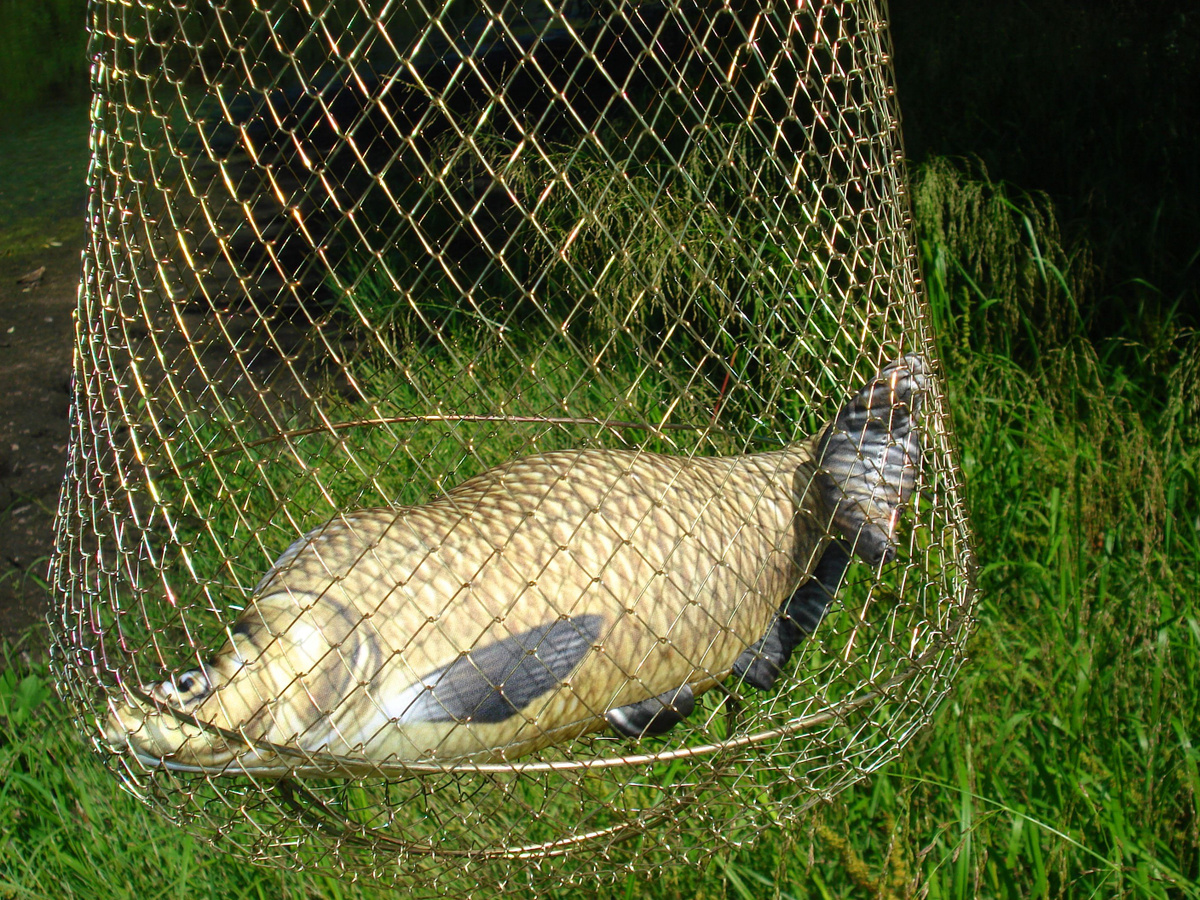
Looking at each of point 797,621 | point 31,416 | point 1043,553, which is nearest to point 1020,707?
point 1043,553

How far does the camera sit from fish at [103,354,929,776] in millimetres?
1259

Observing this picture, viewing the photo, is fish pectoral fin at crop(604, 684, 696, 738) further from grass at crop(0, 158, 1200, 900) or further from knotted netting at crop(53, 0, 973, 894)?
grass at crop(0, 158, 1200, 900)

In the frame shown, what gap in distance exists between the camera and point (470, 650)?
4.41 feet

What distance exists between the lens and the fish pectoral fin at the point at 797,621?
1678 mm

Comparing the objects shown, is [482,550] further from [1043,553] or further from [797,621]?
[1043,553]

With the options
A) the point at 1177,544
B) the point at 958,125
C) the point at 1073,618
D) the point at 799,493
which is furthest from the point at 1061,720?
the point at 958,125

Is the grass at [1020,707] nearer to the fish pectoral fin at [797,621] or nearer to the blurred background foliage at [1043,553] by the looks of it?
the blurred background foliage at [1043,553]

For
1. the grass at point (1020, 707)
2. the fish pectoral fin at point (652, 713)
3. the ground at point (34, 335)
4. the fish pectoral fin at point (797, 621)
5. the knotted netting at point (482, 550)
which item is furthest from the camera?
the ground at point (34, 335)

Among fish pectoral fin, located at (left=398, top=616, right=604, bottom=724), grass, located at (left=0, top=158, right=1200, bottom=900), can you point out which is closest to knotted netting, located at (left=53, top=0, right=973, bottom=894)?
fish pectoral fin, located at (left=398, top=616, right=604, bottom=724)

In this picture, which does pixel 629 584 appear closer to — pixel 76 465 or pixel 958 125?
pixel 76 465

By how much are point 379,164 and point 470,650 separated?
4315 mm

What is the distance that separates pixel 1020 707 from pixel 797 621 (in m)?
0.90

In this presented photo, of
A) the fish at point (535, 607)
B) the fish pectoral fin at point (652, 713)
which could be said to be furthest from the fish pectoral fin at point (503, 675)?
the fish pectoral fin at point (652, 713)

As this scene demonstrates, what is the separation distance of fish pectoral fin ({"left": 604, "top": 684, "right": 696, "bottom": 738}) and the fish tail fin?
1.10 feet
